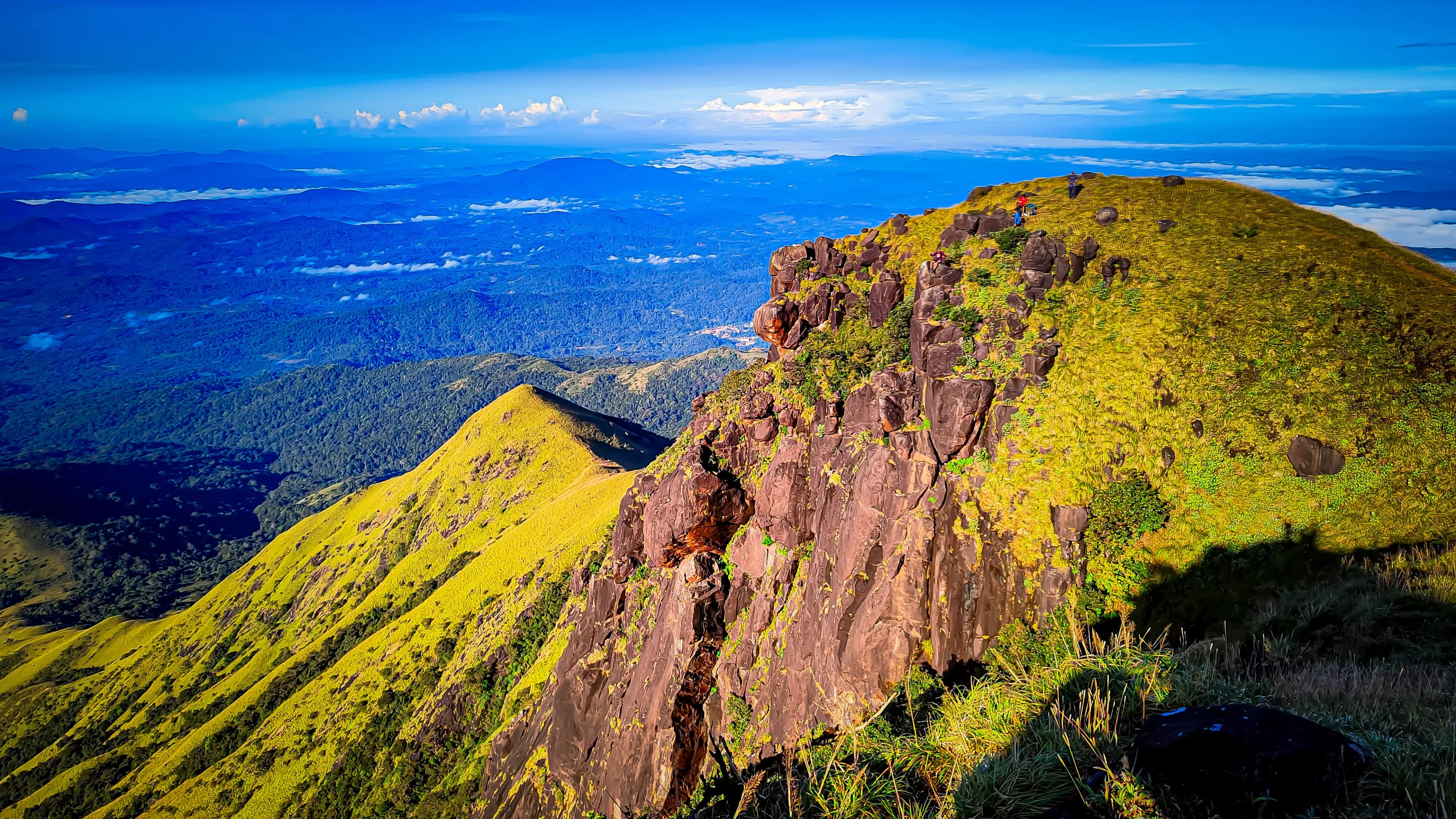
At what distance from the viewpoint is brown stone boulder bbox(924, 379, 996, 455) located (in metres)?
26.7

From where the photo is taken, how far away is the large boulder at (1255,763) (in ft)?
19.6

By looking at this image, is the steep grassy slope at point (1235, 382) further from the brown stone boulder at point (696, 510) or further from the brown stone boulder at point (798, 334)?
the brown stone boulder at point (696, 510)

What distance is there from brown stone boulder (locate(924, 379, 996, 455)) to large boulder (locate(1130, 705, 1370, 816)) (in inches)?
808

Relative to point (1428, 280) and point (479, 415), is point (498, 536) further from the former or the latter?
point (1428, 280)

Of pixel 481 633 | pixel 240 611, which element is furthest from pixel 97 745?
pixel 481 633

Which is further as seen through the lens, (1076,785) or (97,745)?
(97,745)

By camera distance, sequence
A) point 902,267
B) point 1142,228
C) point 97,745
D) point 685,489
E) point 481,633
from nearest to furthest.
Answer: point 1142,228
point 902,267
point 685,489
point 481,633
point 97,745

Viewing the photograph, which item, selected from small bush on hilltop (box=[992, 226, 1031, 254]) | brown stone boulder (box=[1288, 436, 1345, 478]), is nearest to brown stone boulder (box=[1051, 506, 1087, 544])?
brown stone boulder (box=[1288, 436, 1345, 478])

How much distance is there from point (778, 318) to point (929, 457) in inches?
578

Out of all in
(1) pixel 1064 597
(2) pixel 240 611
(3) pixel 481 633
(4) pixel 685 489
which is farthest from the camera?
(2) pixel 240 611

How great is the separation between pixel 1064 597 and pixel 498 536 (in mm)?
100118

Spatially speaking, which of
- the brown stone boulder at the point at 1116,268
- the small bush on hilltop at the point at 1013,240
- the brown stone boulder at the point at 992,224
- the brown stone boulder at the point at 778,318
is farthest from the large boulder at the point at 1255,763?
the brown stone boulder at the point at 778,318

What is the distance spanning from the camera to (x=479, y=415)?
152375mm

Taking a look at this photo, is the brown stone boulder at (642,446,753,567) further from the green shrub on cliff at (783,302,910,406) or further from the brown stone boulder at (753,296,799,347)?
the brown stone boulder at (753,296,799,347)
